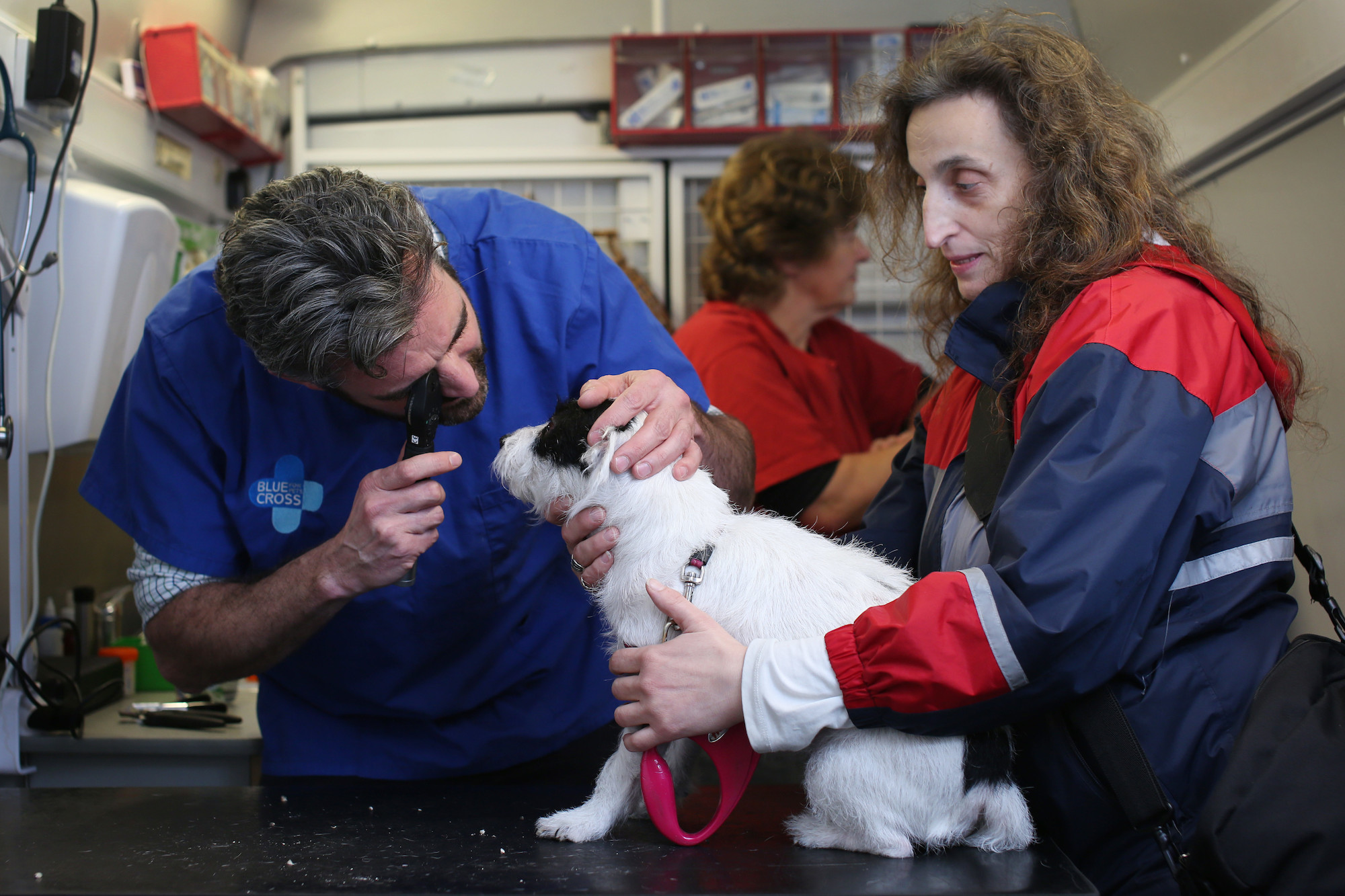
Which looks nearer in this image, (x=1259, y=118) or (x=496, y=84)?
(x=1259, y=118)

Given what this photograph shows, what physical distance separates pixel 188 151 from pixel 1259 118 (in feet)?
9.84

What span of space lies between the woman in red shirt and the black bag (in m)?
1.27

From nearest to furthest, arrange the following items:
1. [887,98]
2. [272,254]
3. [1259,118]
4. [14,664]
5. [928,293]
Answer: [272,254]
[887,98]
[928,293]
[1259,118]
[14,664]

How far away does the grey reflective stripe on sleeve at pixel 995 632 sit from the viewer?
1022mm

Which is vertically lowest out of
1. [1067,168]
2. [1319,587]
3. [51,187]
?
[1319,587]

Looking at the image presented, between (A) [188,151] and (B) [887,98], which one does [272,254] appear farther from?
(A) [188,151]

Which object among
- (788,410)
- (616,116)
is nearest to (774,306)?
(788,410)

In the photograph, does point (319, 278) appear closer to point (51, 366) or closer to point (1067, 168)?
point (1067, 168)

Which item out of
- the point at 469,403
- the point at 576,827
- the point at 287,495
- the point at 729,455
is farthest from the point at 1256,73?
the point at 287,495

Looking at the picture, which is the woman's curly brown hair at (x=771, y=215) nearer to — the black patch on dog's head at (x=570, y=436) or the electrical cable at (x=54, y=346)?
the black patch on dog's head at (x=570, y=436)

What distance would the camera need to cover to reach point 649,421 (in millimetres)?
1376

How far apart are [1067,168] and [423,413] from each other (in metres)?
1.03

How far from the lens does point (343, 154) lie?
10.6 feet

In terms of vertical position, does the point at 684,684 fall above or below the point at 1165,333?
below
